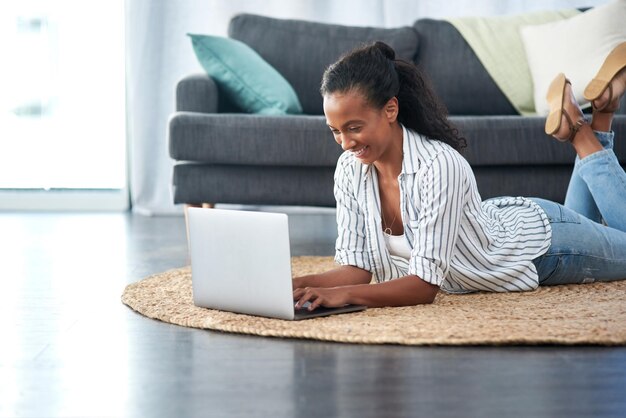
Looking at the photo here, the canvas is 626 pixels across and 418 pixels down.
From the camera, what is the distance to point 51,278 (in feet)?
9.12

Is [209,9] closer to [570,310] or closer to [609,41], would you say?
[609,41]

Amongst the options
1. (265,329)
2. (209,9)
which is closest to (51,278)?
(265,329)

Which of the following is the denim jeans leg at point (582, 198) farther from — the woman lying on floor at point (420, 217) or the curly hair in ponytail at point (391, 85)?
the curly hair in ponytail at point (391, 85)

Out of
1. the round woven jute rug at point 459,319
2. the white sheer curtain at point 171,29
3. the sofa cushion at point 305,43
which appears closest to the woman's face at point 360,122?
the round woven jute rug at point 459,319

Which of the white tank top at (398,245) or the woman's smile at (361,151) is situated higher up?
the woman's smile at (361,151)

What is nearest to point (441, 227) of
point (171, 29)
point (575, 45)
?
point (575, 45)

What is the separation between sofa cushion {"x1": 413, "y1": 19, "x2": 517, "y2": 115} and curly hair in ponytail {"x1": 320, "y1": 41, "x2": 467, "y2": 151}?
74.2 inches

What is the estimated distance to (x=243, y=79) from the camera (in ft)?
12.2

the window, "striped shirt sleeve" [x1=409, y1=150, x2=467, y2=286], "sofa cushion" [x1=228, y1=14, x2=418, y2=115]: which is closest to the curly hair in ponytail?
"striped shirt sleeve" [x1=409, y1=150, x2=467, y2=286]

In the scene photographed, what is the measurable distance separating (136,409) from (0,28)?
368 cm

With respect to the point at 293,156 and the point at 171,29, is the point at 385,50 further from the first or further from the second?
the point at 171,29

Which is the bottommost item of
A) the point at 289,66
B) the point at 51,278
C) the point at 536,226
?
the point at 51,278

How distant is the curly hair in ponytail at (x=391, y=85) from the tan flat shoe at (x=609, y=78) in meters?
0.67

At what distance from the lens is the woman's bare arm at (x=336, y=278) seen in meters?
2.25
